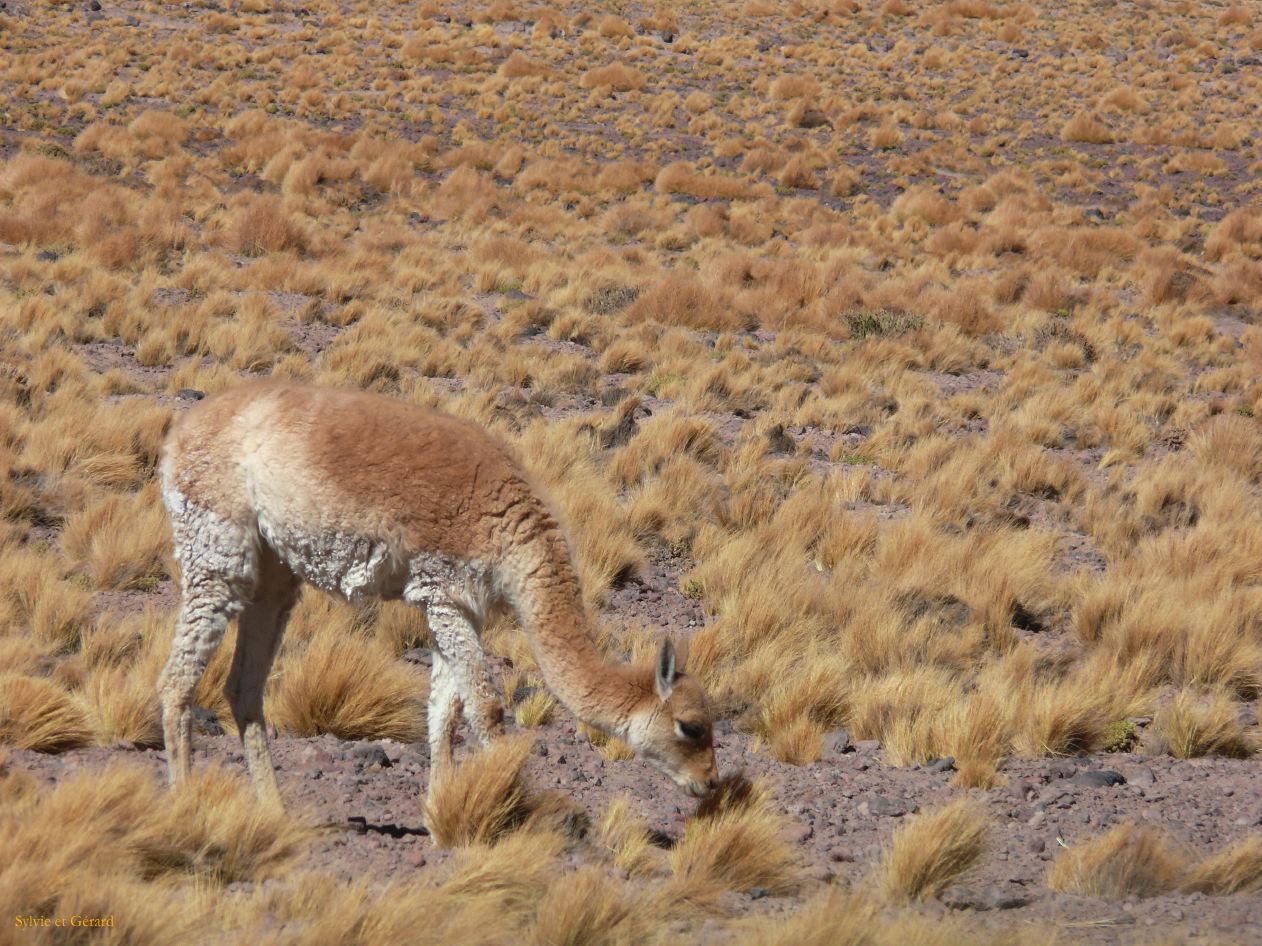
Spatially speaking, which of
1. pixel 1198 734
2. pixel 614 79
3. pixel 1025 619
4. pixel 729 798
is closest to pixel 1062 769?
pixel 1198 734

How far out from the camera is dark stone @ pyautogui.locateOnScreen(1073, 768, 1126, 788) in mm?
5453

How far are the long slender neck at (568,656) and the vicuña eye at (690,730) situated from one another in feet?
0.53

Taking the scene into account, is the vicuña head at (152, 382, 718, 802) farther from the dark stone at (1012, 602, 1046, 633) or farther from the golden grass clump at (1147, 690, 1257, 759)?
the dark stone at (1012, 602, 1046, 633)

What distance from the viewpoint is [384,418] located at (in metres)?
4.51

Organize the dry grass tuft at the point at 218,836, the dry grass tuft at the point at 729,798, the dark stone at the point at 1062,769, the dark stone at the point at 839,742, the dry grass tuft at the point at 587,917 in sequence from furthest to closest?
the dark stone at the point at 839,742 < the dark stone at the point at 1062,769 < the dry grass tuft at the point at 729,798 < the dry grass tuft at the point at 218,836 < the dry grass tuft at the point at 587,917

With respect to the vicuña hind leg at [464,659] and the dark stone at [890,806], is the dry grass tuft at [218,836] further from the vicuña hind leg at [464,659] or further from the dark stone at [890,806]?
the dark stone at [890,806]

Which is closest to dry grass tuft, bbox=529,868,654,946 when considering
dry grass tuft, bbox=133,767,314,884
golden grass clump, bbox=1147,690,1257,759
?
dry grass tuft, bbox=133,767,314,884

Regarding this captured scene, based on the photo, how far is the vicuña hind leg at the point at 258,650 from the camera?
4637mm


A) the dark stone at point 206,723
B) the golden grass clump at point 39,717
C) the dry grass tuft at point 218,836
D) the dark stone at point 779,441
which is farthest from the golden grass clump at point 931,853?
the dark stone at point 779,441

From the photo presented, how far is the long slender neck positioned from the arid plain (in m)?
0.31

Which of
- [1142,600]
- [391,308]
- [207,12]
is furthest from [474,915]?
[207,12]

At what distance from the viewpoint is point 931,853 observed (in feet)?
14.4

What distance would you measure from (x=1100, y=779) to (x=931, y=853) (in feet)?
4.84

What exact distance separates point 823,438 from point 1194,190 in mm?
18883
